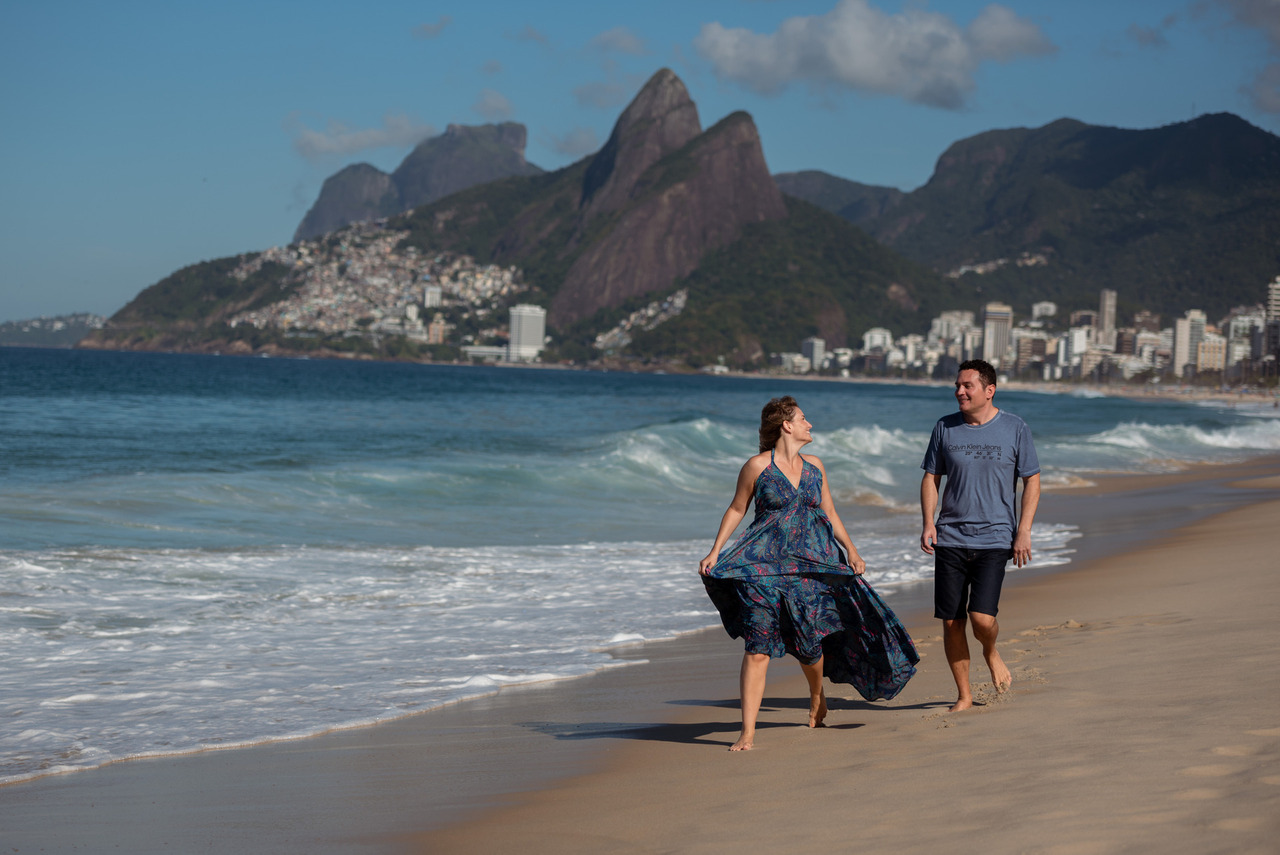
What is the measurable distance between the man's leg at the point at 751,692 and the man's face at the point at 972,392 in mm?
1439

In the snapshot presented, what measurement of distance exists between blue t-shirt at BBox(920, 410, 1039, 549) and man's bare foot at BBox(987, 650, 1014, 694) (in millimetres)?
537

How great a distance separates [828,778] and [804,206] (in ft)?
660

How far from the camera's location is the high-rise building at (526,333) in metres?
169

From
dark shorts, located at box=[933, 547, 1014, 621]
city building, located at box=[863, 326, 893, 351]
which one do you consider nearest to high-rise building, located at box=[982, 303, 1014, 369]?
city building, located at box=[863, 326, 893, 351]

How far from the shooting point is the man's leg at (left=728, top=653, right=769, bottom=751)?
448 cm

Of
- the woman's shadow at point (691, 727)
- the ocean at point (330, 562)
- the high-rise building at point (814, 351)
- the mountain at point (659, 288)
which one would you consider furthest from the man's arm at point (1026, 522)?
the high-rise building at point (814, 351)

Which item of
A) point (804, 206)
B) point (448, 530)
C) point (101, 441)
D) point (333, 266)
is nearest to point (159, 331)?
point (333, 266)

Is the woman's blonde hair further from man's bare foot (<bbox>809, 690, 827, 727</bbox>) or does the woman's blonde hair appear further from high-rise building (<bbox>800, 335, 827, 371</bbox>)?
high-rise building (<bbox>800, 335, 827, 371</bbox>)

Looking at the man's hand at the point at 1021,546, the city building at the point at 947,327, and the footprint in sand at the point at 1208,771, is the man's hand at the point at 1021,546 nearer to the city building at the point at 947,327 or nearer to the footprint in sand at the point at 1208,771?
the footprint in sand at the point at 1208,771

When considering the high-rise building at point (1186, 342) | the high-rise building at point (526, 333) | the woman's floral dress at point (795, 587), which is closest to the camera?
the woman's floral dress at point (795, 587)

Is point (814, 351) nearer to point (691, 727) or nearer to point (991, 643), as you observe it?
point (991, 643)

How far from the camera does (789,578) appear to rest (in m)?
4.48

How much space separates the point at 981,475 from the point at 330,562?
700 centimetres

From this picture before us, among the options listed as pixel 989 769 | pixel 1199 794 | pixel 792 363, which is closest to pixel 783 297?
pixel 792 363
